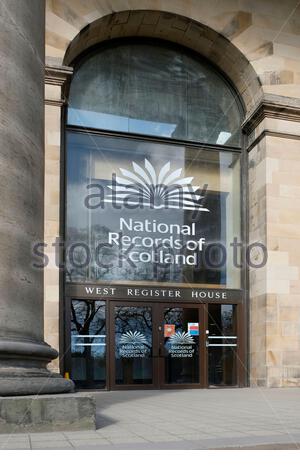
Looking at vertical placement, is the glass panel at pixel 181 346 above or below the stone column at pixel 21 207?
below

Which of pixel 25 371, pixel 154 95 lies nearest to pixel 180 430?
pixel 25 371

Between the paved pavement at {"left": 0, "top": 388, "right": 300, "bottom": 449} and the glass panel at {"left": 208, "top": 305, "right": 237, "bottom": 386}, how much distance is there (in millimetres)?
7544

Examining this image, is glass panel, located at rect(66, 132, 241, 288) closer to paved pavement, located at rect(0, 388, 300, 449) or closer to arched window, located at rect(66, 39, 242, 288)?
arched window, located at rect(66, 39, 242, 288)

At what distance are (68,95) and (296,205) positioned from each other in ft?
25.1

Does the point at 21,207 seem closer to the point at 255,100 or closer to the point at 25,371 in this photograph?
the point at 25,371

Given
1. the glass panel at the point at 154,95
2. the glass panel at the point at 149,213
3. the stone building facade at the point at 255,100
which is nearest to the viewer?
the stone building facade at the point at 255,100

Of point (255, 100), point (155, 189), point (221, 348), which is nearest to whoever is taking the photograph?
point (221, 348)

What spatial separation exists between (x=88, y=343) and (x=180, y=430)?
1014 cm

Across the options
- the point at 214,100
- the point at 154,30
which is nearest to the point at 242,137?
the point at 214,100

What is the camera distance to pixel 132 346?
17.4m

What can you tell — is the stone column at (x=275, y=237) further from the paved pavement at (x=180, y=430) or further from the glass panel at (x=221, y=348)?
the paved pavement at (x=180, y=430)

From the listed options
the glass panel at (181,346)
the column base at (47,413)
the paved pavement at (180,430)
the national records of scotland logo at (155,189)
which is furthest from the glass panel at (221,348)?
the column base at (47,413)

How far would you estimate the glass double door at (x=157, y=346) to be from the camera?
56.7 feet

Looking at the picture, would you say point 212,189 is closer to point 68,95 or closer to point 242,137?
point 242,137
